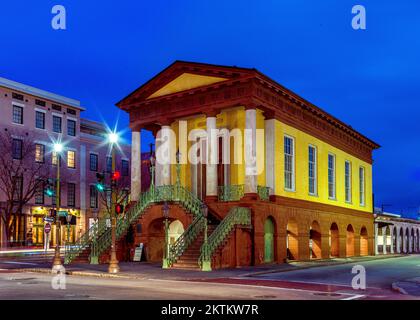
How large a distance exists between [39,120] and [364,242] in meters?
33.2

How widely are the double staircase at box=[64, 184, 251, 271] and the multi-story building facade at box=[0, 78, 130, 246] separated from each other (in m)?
20.4

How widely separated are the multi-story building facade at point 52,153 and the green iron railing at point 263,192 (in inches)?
1023

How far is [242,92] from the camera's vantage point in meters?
30.9

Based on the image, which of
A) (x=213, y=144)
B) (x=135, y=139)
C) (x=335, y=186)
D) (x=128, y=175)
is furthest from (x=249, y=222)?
(x=128, y=175)

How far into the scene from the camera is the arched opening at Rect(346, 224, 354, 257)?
45.2 meters

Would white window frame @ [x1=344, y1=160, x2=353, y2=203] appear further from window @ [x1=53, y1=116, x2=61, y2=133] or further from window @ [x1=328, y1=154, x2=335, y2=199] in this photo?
window @ [x1=53, y1=116, x2=61, y2=133]

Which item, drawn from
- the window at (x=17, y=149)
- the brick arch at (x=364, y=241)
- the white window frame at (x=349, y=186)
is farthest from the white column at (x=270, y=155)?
the window at (x=17, y=149)

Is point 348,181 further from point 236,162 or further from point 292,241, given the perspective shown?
point 236,162

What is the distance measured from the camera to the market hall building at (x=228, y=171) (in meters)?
29.5

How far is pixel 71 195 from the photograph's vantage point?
61750 millimetres

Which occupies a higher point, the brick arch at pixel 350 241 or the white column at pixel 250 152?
the white column at pixel 250 152

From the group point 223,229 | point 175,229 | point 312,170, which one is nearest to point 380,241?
point 312,170

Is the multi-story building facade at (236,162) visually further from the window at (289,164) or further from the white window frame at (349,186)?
the white window frame at (349,186)
